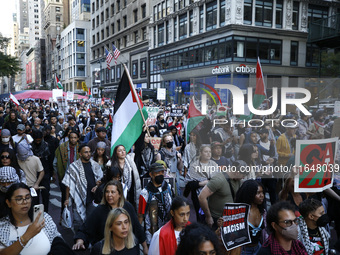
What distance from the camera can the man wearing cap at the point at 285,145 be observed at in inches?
189

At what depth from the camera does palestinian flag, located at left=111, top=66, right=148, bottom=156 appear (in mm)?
5895

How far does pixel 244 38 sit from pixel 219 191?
28.1 metres

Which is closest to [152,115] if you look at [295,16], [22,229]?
[22,229]

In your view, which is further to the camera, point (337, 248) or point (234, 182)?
point (234, 182)

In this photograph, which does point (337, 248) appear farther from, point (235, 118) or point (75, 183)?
point (75, 183)

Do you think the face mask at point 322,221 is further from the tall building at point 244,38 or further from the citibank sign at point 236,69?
the citibank sign at point 236,69

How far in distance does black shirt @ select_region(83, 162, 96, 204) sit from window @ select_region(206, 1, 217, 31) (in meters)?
29.1

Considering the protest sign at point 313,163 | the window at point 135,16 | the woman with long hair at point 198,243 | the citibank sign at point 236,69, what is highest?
the window at point 135,16

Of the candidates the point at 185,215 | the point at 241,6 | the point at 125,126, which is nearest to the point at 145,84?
the point at 241,6

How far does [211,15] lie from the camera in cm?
3216

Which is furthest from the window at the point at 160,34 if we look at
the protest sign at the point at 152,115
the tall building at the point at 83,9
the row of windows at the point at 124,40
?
the tall building at the point at 83,9

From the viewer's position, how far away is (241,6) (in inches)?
1163

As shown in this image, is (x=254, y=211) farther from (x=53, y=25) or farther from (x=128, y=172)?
(x=53, y=25)

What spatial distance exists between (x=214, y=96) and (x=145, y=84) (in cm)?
4114
